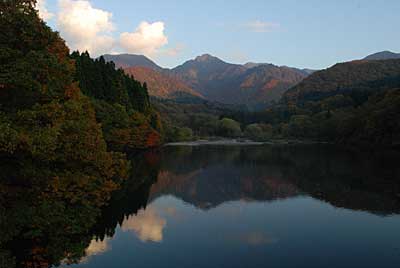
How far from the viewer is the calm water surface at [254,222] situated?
886 inches

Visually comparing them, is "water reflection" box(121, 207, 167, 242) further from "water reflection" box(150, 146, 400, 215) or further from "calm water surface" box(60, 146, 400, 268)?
"water reflection" box(150, 146, 400, 215)

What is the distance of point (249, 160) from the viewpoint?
76500mm

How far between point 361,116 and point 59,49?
3984 inches


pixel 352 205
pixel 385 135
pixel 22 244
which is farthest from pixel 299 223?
pixel 385 135

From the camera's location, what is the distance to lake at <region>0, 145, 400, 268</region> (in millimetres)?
22469

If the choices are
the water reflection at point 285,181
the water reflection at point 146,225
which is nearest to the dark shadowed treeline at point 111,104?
the water reflection at point 285,181

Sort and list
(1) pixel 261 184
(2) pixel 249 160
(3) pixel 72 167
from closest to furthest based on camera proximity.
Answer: (3) pixel 72 167
(1) pixel 261 184
(2) pixel 249 160

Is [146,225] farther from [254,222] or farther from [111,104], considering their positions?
[111,104]

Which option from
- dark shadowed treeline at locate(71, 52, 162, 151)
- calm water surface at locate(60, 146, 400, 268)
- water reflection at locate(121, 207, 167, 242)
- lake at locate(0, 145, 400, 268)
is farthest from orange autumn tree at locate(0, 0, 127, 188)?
dark shadowed treeline at locate(71, 52, 162, 151)

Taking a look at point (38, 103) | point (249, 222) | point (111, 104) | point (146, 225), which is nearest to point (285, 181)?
point (249, 222)

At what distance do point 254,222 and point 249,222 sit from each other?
0.40m

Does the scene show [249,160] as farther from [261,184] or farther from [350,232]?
[350,232]

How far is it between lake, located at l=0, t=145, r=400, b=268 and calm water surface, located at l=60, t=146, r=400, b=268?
2.6 inches

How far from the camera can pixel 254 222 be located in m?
31.2
